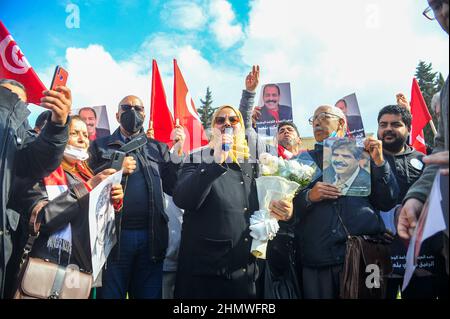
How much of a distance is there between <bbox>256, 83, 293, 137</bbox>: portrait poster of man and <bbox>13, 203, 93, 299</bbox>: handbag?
3067 millimetres

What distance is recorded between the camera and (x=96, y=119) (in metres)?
5.90

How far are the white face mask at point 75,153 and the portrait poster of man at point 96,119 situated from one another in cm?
182

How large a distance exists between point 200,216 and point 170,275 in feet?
2.95

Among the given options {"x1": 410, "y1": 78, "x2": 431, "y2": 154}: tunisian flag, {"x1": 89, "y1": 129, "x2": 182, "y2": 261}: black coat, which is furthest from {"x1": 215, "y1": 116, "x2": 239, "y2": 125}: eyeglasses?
{"x1": 410, "y1": 78, "x2": 431, "y2": 154}: tunisian flag

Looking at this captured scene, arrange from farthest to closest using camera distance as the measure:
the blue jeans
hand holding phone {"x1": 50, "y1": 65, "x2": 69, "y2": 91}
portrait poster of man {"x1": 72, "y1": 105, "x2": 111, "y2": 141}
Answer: portrait poster of man {"x1": 72, "y1": 105, "x2": 111, "y2": 141} < the blue jeans < hand holding phone {"x1": 50, "y1": 65, "x2": 69, "y2": 91}

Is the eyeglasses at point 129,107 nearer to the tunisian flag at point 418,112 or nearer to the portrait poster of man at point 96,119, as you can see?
the portrait poster of man at point 96,119

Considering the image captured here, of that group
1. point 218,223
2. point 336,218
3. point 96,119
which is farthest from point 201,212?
point 96,119

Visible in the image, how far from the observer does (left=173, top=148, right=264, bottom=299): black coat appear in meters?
3.62

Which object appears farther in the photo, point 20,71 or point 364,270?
point 20,71

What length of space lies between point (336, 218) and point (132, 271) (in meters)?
1.90

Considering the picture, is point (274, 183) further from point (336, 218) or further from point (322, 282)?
point (322, 282)

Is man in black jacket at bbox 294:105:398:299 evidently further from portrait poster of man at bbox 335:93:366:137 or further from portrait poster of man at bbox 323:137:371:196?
portrait poster of man at bbox 335:93:366:137

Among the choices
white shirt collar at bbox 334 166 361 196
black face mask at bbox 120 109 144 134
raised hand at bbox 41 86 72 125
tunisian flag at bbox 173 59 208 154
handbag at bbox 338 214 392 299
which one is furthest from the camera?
tunisian flag at bbox 173 59 208 154
